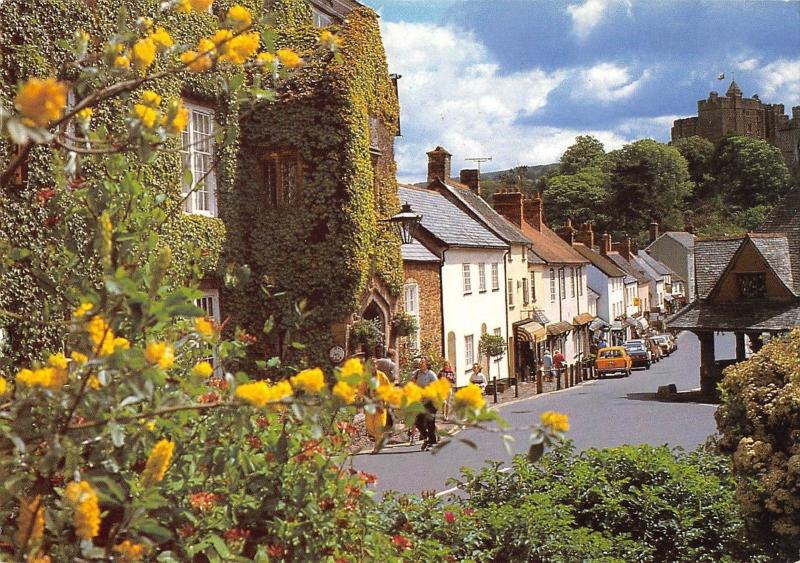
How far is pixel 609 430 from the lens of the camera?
20.4 meters

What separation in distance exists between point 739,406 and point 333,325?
11.2 metres

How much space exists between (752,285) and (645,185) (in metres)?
76.1

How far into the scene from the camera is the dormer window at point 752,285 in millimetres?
30500

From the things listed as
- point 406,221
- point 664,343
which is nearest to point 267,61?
point 406,221

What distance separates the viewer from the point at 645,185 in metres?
104

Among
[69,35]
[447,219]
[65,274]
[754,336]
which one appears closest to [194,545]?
[65,274]

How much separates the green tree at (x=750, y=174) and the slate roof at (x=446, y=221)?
8463 centimetres

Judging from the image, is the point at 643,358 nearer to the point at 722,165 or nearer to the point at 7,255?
the point at 7,255

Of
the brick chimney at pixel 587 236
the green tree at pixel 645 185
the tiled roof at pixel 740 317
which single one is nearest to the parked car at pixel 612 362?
the tiled roof at pixel 740 317

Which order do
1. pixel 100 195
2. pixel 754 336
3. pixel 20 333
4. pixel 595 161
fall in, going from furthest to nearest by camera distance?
pixel 595 161
pixel 754 336
pixel 20 333
pixel 100 195

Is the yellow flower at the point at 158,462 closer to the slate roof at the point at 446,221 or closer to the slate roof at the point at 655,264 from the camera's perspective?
the slate roof at the point at 446,221

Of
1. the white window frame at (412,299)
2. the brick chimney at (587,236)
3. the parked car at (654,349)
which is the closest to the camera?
the white window frame at (412,299)

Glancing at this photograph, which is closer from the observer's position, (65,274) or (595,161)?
(65,274)

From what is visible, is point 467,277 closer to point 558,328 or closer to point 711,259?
point 711,259
